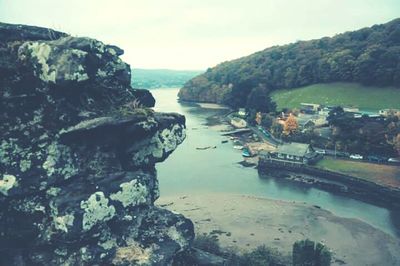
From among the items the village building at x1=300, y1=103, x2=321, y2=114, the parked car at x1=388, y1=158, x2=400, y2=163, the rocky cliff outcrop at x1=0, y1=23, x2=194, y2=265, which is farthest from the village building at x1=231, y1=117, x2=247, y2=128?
the rocky cliff outcrop at x1=0, y1=23, x2=194, y2=265

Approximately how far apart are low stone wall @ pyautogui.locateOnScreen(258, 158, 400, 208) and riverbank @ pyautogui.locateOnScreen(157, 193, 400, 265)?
21.2 feet

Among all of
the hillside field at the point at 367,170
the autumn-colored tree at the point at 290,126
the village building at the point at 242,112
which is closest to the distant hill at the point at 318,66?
the village building at the point at 242,112

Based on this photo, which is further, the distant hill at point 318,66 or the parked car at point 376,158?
the distant hill at point 318,66

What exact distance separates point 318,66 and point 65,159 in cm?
10117

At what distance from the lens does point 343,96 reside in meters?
99.2

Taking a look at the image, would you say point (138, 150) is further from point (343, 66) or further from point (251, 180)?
point (343, 66)

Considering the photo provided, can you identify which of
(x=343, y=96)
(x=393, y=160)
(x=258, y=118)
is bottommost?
(x=393, y=160)

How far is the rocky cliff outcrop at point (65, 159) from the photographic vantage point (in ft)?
67.9

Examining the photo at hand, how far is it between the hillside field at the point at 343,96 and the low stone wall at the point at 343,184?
3834cm

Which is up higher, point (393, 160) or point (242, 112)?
point (393, 160)

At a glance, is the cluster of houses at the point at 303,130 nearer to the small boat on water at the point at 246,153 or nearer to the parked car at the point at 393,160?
the small boat on water at the point at 246,153

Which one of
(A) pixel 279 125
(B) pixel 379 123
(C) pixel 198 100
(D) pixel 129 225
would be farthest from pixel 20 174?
(C) pixel 198 100

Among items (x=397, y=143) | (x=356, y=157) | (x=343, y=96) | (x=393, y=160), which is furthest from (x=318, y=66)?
(x=393, y=160)

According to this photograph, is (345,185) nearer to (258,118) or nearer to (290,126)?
(290,126)
